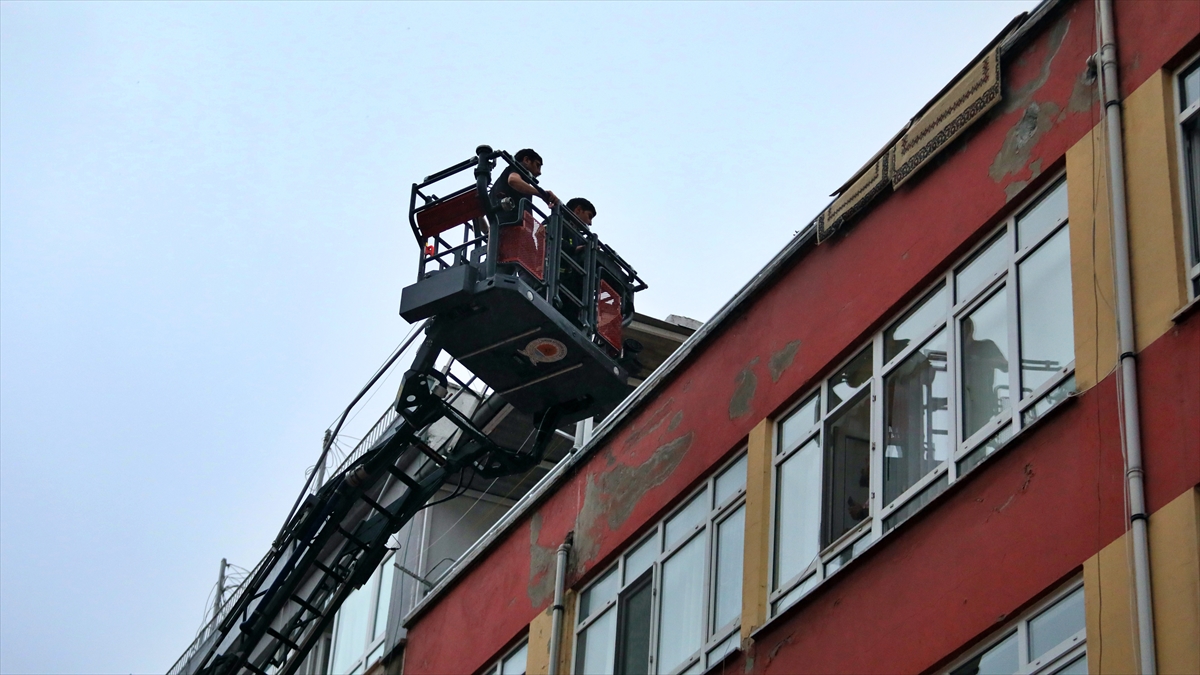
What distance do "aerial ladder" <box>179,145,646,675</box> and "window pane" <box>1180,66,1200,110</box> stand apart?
7.61 metres

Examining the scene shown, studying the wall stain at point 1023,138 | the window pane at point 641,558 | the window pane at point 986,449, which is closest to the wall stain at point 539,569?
the window pane at point 641,558

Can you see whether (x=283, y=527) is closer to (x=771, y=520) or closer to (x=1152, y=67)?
(x=771, y=520)

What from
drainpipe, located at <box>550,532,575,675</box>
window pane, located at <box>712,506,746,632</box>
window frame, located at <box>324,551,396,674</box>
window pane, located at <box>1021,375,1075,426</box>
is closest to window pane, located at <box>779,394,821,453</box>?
window pane, located at <box>712,506,746,632</box>

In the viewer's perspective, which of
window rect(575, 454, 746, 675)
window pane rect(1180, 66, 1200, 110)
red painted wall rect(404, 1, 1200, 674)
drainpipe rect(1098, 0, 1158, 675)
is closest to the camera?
drainpipe rect(1098, 0, 1158, 675)

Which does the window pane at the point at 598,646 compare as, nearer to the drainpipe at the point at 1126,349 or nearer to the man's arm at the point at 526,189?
the man's arm at the point at 526,189

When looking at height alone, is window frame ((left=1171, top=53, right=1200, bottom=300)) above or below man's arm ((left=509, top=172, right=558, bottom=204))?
below

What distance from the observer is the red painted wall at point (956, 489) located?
1052 cm

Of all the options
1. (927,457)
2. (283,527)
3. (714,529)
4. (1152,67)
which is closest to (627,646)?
(714,529)

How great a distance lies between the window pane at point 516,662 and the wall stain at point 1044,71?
8213 mm

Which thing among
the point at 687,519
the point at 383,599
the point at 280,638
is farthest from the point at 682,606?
the point at 383,599

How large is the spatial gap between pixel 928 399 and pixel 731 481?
303cm

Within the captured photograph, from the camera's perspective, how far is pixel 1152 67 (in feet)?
37.3

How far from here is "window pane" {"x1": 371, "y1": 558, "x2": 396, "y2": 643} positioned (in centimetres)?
2295

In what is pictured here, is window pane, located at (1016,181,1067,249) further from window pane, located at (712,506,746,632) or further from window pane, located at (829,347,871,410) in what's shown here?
window pane, located at (712,506,746,632)
